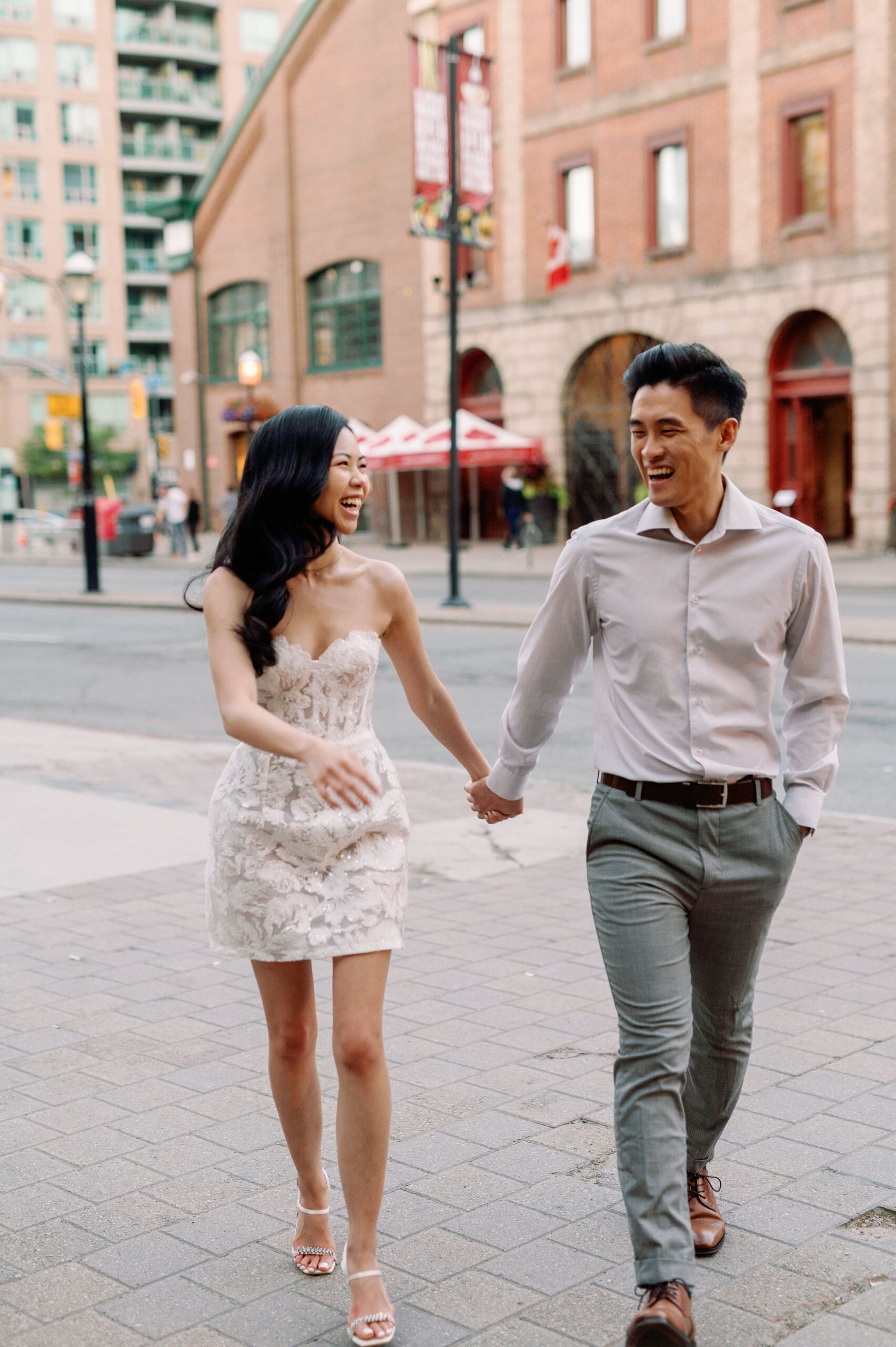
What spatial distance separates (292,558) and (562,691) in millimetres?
660

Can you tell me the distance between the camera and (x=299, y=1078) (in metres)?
3.31

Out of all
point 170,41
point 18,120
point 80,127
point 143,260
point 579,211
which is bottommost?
point 579,211

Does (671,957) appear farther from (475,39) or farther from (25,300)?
(25,300)

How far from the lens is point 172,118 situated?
276ft

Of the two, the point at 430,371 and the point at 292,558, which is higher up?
the point at 430,371

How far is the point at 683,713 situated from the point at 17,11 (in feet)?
292

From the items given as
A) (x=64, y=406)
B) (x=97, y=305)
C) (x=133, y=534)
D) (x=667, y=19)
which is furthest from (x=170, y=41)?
(x=64, y=406)

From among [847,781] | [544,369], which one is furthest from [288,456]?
[544,369]

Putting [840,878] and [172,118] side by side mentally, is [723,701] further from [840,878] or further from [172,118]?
[172,118]

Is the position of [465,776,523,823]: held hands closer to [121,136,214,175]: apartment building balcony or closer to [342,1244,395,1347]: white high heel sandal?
[342,1244,395,1347]: white high heel sandal

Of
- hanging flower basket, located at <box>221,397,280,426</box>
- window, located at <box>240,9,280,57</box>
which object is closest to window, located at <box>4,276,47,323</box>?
window, located at <box>240,9,280,57</box>

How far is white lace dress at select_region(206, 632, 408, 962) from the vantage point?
3076mm

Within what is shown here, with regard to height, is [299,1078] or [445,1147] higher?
[299,1078]

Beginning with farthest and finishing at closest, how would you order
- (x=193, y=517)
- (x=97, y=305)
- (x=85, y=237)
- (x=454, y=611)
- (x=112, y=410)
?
(x=112, y=410)
(x=85, y=237)
(x=97, y=305)
(x=193, y=517)
(x=454, y=611)
